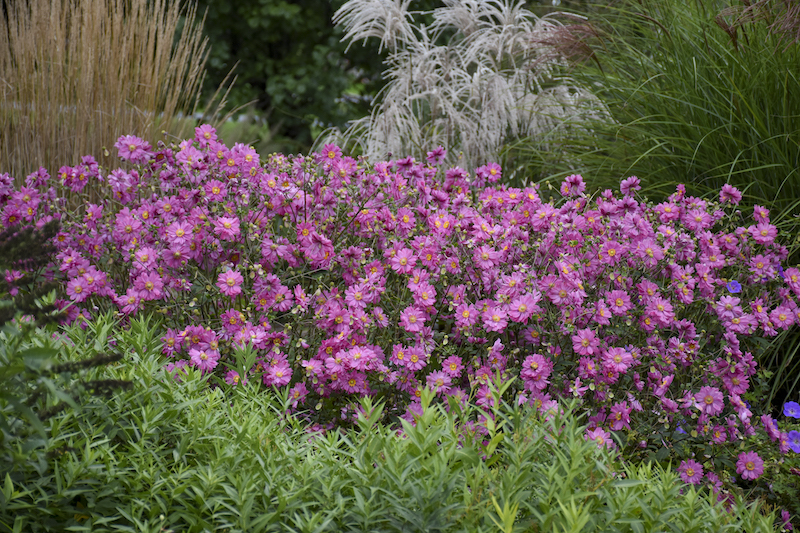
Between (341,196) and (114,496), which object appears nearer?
(114,496)

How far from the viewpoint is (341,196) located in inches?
112

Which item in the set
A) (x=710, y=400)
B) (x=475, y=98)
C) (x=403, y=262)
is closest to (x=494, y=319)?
(x=403, y=262)

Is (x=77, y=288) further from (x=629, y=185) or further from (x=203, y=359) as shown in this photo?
(x=629, y=185)

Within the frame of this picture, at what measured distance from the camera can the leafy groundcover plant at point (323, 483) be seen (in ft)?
4.75

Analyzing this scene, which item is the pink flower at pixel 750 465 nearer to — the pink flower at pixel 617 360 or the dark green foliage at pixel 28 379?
the pink flower at pixel 617 360

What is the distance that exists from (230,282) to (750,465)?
2.08m

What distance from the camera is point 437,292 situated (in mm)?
2885

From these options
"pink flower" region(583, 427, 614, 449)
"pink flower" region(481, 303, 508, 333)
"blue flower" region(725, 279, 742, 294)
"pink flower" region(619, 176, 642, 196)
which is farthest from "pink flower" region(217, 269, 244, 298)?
"blue flower" region(725, 279, 742, 294)

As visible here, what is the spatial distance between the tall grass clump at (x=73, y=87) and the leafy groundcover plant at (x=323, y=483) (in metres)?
2.94

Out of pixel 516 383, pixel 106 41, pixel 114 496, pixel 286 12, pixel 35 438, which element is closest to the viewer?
pixel 35 438

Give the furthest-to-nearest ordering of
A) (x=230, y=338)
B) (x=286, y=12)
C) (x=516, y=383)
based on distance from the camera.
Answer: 1. (x=286, y=12)
2. (x=516, y=383)
3. (x=230, y=338)

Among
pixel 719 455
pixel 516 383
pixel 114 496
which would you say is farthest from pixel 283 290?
pixel 719 455

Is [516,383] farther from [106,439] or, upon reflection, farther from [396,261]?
[106,439]

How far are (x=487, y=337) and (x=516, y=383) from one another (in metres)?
0.21
